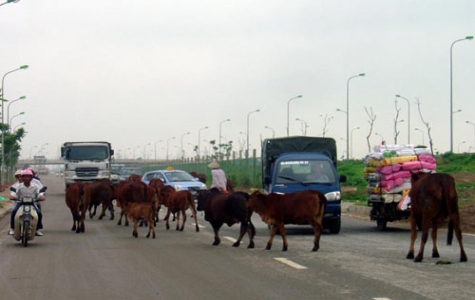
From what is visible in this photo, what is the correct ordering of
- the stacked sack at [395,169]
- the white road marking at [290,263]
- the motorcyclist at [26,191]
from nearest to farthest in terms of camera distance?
the white road marking at [290,263], the motorcyclist at [26,191], the stacked sack at [395,169]

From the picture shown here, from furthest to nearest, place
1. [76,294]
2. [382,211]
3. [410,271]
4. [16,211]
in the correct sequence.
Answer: [382,211]
[16,211]
[410,271]
[76,294]

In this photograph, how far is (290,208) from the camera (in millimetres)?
16859

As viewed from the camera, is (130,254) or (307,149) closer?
(130,254)

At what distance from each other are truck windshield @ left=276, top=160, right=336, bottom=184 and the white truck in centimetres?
2528

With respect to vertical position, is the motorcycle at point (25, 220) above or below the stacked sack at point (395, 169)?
below

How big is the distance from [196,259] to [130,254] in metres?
1.61

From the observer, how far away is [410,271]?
12.7m

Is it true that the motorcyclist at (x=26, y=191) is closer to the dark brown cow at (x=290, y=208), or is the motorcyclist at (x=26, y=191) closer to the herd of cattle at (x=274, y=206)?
the herd of cattle at (x=274, y=206)

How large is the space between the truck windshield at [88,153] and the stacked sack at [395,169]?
26.3m

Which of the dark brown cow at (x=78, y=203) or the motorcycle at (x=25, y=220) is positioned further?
the dark brown cow at (x=78, y=203)

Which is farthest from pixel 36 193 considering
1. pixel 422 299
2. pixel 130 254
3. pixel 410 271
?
pixel 422 299

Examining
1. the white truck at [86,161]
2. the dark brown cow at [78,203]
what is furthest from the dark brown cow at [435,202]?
the white truck at [86,161]

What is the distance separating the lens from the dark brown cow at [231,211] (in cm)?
1716

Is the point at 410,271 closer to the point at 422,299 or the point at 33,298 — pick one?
the point at 422,299
